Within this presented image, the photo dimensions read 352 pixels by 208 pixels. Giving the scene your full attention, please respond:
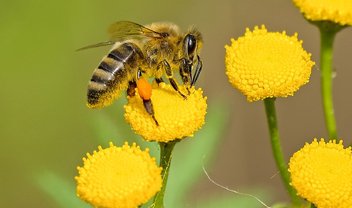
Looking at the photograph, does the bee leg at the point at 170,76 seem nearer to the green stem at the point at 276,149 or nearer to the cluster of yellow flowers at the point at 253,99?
the cluster of yellow flowers at the point at 253,99

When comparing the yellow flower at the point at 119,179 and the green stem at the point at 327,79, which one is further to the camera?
the green stem at the point at 327,79

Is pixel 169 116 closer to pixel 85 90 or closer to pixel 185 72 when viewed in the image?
pixel 185 72

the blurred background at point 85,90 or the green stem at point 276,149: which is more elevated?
the green stem at point 276,149

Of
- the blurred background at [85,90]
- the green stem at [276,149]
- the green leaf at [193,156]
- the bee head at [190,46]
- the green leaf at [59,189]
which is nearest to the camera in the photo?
the green stem at [276,149]

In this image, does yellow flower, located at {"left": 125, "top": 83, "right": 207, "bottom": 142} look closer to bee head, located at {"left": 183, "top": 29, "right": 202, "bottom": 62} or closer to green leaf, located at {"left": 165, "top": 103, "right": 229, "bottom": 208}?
bee head, located at {"left": 183, "top": 29, "right": 202, "bottom": 62}

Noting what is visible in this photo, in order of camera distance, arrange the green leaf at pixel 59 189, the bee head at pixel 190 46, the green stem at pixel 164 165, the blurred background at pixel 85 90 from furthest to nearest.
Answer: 1. the blurred background at pixel 85 90
2. the green leaf at pixel 59 189
3. the bee head at pixel 190 46
4. the green stem at pixel 164 165

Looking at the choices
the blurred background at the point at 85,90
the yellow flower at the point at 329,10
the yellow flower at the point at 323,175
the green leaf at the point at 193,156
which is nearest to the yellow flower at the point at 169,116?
the yellow flower at the point at 323,175

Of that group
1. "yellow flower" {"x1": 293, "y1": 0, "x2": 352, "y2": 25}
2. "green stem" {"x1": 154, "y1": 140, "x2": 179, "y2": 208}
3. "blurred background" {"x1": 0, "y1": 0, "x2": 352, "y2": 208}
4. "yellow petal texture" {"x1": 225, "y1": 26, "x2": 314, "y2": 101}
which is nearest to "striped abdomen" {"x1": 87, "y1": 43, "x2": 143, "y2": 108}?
"green stem" {"x1": 154, "y1": 140, "x2": 179, "y2": 208}
